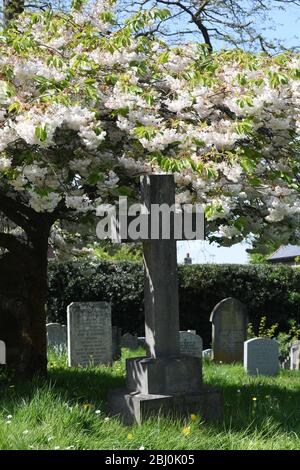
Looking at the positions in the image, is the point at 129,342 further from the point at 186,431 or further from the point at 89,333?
the point at 186,431

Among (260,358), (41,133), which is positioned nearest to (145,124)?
(41,133)

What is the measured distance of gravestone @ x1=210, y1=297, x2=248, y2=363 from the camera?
Answer: 53.0ft

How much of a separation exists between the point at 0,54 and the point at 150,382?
4.08m

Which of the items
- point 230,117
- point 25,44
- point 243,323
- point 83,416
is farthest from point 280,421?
point 243,323

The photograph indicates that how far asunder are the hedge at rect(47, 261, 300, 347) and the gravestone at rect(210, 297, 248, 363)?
3.43 meters

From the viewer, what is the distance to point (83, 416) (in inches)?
271

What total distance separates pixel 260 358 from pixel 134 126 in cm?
757

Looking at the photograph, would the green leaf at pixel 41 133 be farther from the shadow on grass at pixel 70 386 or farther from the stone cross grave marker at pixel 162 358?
the shadow on grass at pixel 70 386

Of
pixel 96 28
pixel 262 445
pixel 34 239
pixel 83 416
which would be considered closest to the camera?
pixel 262 445

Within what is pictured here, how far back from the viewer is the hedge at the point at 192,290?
63.3 feet

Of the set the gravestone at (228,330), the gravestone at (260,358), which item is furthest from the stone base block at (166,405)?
the gravestone at (228,330)

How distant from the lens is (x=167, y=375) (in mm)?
7473

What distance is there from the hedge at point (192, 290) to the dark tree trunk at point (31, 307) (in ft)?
27.2
